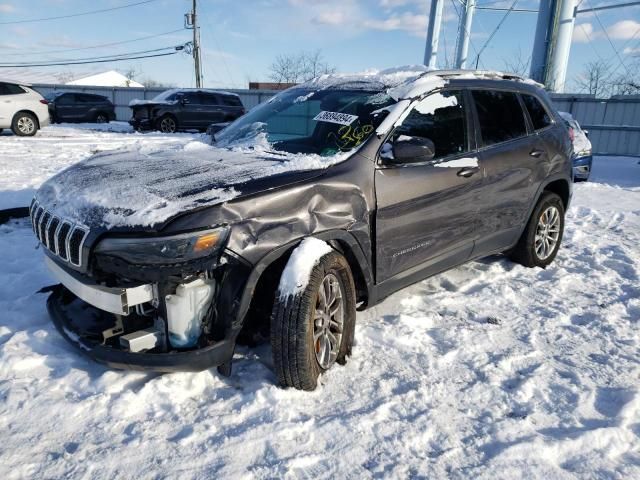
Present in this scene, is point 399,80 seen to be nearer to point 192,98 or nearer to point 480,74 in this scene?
point 480,74

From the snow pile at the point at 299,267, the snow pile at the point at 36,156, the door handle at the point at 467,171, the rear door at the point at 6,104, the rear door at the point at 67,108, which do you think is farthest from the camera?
the rear door at the point at 67,108

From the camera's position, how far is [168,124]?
18578 millimetres

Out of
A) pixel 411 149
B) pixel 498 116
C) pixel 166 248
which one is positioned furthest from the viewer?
pixel 498 116

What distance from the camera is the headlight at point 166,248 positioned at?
7.55ft

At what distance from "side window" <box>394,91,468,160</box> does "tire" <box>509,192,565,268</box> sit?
1.41 metres

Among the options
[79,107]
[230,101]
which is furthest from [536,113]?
[79,107]

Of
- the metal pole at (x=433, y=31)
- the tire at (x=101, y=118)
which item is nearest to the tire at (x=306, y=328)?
the tire at (x=101, y=118)

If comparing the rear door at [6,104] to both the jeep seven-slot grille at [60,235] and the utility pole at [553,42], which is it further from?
the utility pole at [553,42]

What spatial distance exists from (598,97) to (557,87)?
2999 mm

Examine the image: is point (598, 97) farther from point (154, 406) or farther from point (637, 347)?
point (154, 406)

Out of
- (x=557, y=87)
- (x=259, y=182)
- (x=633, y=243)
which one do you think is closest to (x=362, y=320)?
(x=259, y=182)

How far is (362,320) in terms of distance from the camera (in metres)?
3.62

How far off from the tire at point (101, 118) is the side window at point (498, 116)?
21.7 meters

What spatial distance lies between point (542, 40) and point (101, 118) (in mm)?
19907
